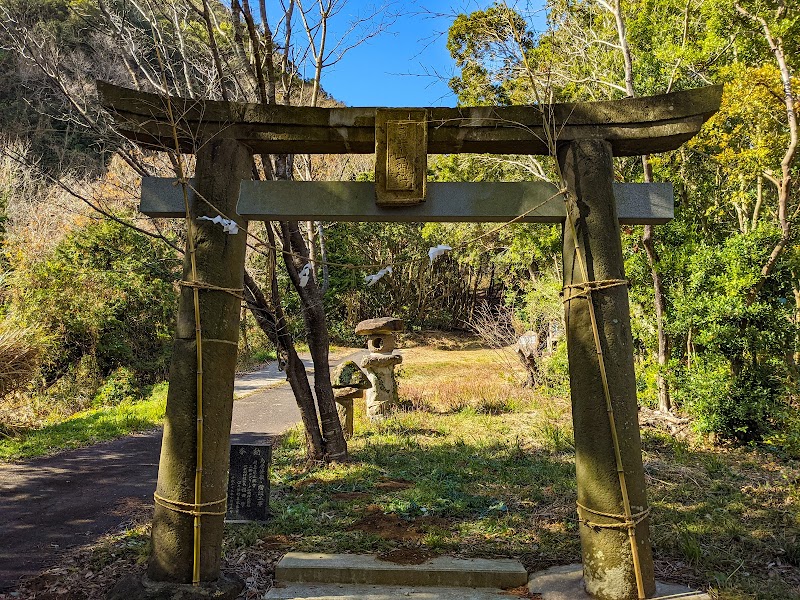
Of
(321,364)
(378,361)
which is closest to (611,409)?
(321,364)

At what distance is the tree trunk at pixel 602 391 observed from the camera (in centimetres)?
306

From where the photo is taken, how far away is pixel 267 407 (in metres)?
11.2

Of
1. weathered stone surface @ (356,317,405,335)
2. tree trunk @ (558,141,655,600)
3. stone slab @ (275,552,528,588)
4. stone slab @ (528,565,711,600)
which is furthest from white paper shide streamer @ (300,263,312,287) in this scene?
weathered stone surface @ (356,317,405,335)

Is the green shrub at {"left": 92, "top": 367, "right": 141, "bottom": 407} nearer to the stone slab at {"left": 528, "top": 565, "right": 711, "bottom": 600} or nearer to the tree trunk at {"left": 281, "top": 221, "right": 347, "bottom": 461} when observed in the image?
the tree trunk at {"left": 281, "top": 221, "right": 347, "bottom": 461}

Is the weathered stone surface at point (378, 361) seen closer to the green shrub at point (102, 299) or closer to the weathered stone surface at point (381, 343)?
the weathered stone surface at point (381, 343)

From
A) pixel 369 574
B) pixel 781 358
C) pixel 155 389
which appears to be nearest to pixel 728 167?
pixel 781 358

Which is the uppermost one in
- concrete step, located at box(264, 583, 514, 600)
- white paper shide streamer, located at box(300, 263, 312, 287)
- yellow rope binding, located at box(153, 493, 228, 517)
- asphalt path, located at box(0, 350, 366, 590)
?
white paper shide streamer, located at box(300, 263, 312, 287)

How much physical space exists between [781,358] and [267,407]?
28.9ft

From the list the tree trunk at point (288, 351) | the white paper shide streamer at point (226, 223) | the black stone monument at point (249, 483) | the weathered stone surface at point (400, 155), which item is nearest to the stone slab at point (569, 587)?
the black stone monument at point (249, 483)

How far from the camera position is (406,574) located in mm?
3506

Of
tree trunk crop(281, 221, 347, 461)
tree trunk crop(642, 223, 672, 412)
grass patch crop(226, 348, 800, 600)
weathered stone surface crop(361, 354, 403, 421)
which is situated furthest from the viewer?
weathered stone surface crop(361, 354, 403, 421)

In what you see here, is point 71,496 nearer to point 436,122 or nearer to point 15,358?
point 15,358

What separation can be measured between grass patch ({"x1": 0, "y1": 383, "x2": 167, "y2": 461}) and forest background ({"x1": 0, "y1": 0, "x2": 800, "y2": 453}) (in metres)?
0.37

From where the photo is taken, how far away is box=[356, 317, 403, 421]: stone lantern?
1023 cm
